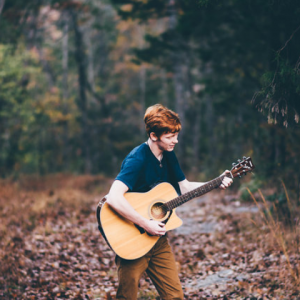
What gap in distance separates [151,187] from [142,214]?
0.25 metres

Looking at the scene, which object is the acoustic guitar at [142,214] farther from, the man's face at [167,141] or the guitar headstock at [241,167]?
the man's face at [167,141]

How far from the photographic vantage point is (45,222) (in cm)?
772

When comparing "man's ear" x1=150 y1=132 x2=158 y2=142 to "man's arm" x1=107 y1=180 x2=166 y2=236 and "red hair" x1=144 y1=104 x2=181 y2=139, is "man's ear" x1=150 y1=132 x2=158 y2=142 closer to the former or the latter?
"red hair" x1=144 y1=104 x2=181 y2=139

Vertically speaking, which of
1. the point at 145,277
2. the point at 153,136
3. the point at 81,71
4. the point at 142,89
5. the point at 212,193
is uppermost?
the point at 153,136

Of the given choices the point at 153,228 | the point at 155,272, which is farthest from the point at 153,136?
the point at 155,272

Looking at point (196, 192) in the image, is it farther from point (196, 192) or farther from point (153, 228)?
point (153, 228)

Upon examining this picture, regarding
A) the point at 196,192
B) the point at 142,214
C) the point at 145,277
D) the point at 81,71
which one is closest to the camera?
the point at 142,214

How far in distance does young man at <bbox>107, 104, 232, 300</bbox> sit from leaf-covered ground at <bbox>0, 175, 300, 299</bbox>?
65.0 inches

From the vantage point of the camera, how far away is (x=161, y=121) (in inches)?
115

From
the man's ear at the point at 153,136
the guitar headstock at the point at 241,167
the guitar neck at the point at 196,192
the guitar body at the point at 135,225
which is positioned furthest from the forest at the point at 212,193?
the man's ear at the point at 153,136

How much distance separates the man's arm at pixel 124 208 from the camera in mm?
2795

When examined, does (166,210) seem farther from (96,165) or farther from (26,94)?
(96,165)

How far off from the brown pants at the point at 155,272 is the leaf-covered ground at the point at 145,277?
5.31ft

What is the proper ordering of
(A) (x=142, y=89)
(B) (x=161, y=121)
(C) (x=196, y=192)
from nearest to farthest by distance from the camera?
(B) (x=161, y=121)
(C) (x=196, y=192)
(A) (x=142, y=89)
